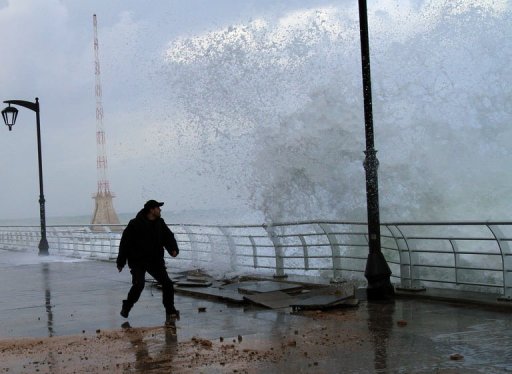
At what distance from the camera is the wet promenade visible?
20.5 ft

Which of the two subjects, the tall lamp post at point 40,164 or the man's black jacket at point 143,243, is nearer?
the man's black jacket at point 143,243

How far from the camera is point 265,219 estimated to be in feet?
58.8

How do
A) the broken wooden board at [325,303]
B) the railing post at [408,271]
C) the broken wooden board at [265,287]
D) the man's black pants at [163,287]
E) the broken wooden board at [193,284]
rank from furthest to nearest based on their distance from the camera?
the broken wooden board at [193,284]
the broken wooden board at [265,287]
the railing post at [408,271]
the man's black pants at [163,287]
the broken wooden board at [325,303]

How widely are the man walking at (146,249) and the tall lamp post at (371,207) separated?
2927 mm

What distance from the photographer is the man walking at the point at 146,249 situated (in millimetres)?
9609

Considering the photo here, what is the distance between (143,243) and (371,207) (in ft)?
11.3

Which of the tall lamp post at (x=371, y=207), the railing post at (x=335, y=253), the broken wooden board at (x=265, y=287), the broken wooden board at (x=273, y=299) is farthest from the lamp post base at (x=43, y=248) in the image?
the tall lamp post at (x=371, y=207)

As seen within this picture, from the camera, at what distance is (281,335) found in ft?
→ 25.5

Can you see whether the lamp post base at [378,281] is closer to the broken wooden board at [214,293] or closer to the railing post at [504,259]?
the railing post at [504,259]

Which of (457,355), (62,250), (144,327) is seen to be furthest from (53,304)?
(62,250)

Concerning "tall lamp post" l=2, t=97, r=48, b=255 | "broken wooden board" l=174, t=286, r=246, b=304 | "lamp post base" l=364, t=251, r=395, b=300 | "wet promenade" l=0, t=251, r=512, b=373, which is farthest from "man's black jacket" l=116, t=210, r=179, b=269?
"tall lamp post" l=2, t=97, r=48, b=255

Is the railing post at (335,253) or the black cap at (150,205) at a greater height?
the black cap at (150,205)

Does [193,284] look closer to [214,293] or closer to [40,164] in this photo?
[214,293]

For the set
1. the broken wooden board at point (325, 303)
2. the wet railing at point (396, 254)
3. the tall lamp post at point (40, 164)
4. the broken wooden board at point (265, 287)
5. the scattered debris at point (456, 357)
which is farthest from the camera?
the tall lamp post at point (40, 164)
